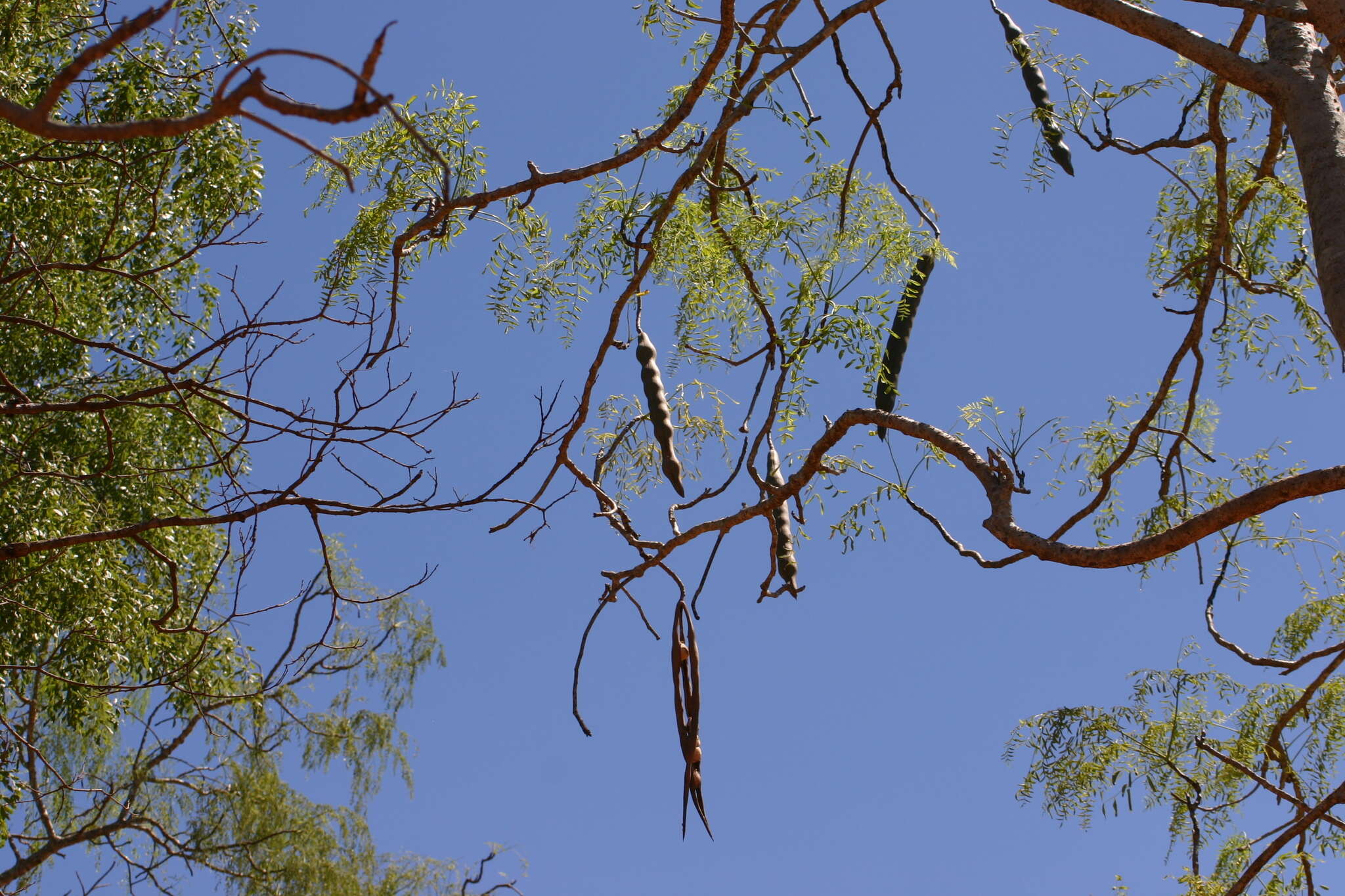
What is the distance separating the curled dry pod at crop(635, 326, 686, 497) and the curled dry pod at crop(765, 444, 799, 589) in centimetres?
27

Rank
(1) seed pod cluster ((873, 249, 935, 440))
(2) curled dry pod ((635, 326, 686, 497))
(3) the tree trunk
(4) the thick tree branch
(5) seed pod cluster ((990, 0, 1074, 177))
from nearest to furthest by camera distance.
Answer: (3) the tree trunk < (4) the thick tree branch < (2) curled dry pod ((635, 326, 686, 497)) < (1) seed pod cluster ((873, 249, 935, 440)) < (5) seed pod cluster ((990, 0, 1074, 177))

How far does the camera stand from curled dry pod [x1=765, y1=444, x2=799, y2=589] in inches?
123

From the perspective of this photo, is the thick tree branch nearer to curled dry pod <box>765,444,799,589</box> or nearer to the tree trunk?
the tree trunk

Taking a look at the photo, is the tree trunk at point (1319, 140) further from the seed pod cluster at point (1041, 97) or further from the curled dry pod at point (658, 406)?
the curled dry pod at point (658, 406)

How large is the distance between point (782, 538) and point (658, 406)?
499 millimetres

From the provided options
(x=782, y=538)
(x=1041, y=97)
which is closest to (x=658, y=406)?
(x=782, y=538)

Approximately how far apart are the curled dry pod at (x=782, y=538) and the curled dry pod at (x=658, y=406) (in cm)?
27

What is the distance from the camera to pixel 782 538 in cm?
322

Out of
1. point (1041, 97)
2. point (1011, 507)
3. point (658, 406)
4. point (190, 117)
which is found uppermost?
point (1041, 97)

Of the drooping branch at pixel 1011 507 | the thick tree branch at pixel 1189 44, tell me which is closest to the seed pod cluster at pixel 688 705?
the drooping branch at pixel 1011 507

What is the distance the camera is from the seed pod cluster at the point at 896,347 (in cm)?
337

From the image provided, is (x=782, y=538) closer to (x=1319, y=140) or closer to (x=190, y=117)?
(x=1319, y=140)

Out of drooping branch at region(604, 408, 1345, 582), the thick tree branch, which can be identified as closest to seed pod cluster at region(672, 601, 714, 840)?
drooping branch at region(604, 408, 1345, 582)

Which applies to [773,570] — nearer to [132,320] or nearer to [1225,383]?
[1225,383]
